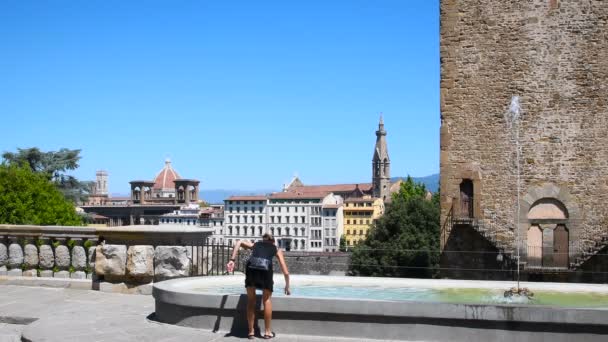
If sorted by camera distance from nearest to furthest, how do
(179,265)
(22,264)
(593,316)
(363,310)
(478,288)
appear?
(593,316), (363,310), (478,288), (179,265), (22,264)

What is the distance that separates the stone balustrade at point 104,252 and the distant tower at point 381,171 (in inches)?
6334

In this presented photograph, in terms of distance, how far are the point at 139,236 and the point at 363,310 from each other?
4662 millimetres

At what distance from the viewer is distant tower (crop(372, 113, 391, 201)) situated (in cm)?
17688

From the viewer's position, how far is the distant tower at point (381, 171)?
177m

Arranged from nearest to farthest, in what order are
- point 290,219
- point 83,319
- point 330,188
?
point 83,319 < point 290,219 < point 330,188

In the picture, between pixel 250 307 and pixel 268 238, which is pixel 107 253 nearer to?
pixel 268 238

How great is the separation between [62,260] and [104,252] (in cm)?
105

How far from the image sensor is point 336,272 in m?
76.6

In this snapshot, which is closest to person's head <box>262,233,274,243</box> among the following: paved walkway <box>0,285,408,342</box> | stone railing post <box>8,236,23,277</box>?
paved walkway <box>0,285,408,342</box>

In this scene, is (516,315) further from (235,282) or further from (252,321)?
(235,282)

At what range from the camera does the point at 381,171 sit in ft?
585

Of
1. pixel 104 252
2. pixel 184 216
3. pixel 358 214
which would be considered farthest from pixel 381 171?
pixel 104 252

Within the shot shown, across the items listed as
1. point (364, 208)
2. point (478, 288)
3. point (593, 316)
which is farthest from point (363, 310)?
point (364, 208)

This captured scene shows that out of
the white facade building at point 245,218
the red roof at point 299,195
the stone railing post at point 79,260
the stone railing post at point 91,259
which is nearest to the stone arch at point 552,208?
the stone railing post at point 91,259
